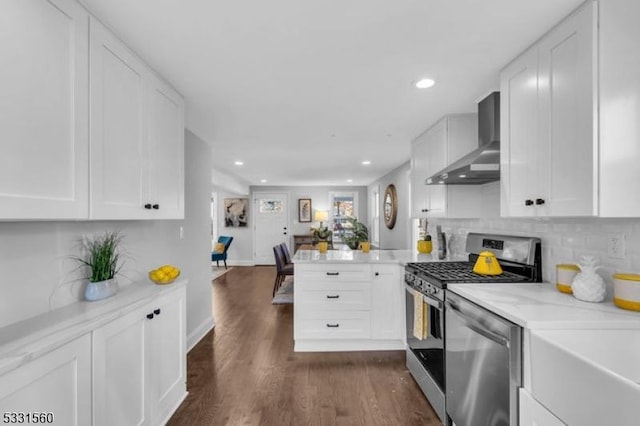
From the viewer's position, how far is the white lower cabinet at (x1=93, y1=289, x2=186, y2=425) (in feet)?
4.41

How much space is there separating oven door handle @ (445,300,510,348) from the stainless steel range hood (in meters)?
0.90

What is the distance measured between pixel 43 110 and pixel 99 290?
94 centimetres

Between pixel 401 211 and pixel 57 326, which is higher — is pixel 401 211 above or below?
above

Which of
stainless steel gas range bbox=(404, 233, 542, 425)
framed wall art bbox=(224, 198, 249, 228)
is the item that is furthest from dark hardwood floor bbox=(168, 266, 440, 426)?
framed wall art bbox=(224, 198, 249, 228)

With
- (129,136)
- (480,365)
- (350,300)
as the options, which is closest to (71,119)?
(129,136)

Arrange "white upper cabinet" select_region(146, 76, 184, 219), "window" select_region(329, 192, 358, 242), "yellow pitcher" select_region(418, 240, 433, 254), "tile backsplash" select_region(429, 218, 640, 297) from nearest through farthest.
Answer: "tile backsplash" select_region(429, 218, 640, 297)
"white upper cabinet" select_region(146, 76, 184, 219)
"yellow pitcher" select_region(418, 240, 433, 254)
"window" select_region(329, 192, 358, 242)

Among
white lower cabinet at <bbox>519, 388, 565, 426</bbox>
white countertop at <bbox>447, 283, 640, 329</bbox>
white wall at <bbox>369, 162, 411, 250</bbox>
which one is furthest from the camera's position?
white wall at <bbox>369, 162, 411, 250</bbox>

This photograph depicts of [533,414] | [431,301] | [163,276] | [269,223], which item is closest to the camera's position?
[533,414]

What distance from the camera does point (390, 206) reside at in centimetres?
602

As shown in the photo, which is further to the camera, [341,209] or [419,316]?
[341,209]

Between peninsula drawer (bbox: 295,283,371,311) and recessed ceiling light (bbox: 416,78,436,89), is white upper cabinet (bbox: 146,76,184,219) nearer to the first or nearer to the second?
peninsula drawer (bbox: 295,283,371,311)

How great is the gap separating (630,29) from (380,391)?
8.31ft

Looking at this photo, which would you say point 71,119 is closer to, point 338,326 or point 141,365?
point 141,365

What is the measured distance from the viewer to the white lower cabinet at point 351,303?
9.70 feet
